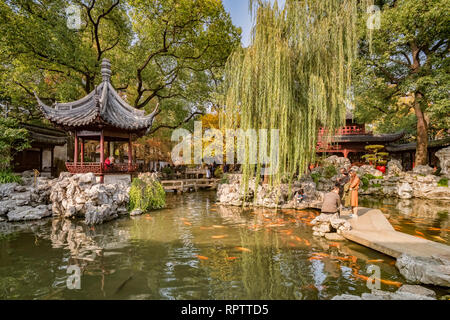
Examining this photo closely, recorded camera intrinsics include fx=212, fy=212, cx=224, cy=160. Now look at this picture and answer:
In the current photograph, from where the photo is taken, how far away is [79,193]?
7344 millimetres

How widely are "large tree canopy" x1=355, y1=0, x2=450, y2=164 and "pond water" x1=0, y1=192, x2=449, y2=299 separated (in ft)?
27.1

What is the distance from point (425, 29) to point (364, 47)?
2.72 m

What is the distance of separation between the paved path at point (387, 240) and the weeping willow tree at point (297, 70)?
222 centimetres

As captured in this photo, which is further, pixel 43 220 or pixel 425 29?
pixel 425 29

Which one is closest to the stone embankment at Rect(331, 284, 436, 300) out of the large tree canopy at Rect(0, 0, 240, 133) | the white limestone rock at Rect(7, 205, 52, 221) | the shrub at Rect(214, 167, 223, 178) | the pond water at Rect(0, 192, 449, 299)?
the pond water at Rect(0, 192, 449, 299)

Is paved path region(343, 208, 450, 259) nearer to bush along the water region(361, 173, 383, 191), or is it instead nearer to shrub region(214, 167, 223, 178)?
bush along the water region(361, 173, 383, 191)

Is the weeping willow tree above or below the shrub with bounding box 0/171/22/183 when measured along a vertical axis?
above

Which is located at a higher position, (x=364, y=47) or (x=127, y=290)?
(x=364, y=47)

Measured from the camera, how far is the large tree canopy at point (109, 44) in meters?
9.38

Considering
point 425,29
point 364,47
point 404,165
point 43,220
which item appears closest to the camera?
point 43,220

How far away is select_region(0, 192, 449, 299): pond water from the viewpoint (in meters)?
3.00

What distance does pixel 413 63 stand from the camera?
12.9m
